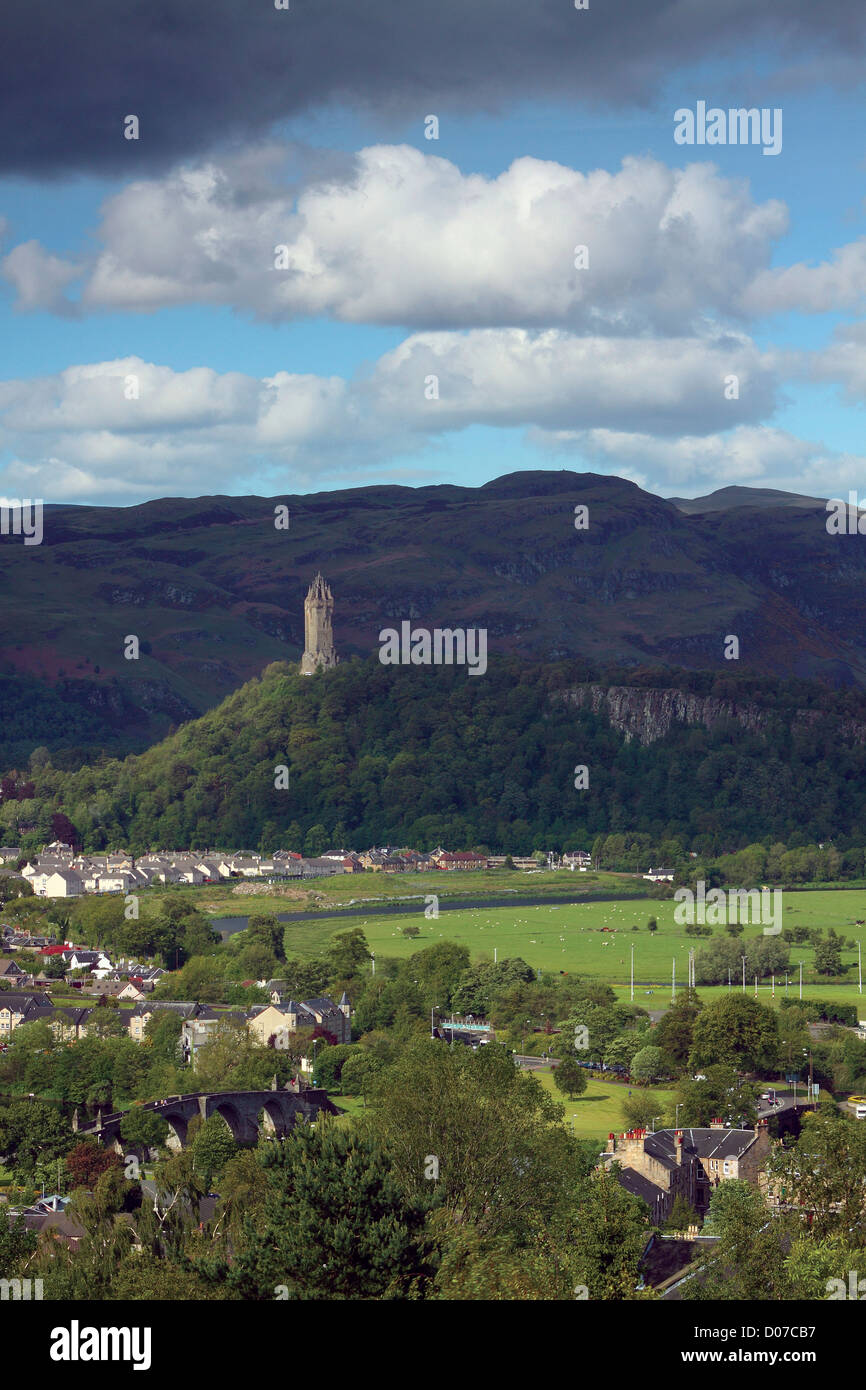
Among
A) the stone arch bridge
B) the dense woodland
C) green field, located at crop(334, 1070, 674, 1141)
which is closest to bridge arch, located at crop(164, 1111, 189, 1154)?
the stone arch bridge

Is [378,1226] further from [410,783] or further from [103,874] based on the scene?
[410,783]

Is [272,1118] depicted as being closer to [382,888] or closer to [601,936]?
[601,936]

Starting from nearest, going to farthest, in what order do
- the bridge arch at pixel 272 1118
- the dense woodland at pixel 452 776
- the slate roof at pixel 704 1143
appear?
the slate roof at pixel 704 1143, the bridge arch at pixel 272 1118, the dense woodland at pixel 452 776

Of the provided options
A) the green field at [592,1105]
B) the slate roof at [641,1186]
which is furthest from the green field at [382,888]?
the slate roof at [641,1186]

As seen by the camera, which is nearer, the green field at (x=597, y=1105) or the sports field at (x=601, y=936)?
the green field at (x=597, y=1105)

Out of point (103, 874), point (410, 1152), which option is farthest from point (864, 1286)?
point (103, 874)

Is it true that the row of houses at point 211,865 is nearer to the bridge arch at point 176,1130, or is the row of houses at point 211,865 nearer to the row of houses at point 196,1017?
the row of houses at point 196,1017

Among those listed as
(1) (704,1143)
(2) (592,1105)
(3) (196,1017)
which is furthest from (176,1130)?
(3) (196,1017)

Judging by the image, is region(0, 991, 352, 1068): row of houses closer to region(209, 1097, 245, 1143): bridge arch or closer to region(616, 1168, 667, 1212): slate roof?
region(209, 1097, 245, 1143): bridge arch
